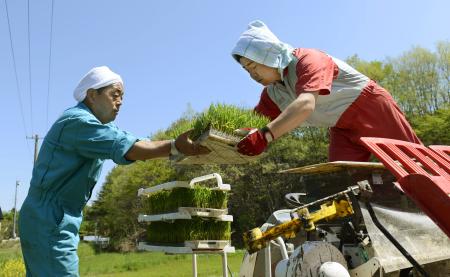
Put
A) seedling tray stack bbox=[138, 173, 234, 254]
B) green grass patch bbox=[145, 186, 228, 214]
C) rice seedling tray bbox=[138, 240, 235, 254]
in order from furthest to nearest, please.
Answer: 1. green grass patch bbox=[145, 186, 228, 214]
2. seedling tray stack bbox=[138, 173, 234, 254]
3. rice seedling tray bbox=[138, 240, 235, 254]

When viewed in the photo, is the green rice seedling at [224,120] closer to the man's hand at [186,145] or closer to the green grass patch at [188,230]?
the man's hand at [186,145]

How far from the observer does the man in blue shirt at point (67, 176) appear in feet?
7.69

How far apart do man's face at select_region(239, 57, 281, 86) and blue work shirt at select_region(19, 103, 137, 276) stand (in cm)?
107

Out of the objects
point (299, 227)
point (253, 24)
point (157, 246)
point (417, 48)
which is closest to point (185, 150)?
point (299, 227)

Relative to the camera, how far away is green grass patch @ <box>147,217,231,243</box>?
441 cm

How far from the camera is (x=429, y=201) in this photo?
1938 mm

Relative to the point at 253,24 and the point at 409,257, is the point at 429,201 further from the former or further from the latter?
the point at 253,24

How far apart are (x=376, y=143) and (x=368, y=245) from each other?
52cm

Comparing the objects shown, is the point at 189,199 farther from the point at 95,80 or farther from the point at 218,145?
the point at 95,80

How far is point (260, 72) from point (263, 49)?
6.4 inches

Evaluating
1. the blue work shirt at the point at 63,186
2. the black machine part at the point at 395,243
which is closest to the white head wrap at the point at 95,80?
the blue work shirt at the point at 63,186

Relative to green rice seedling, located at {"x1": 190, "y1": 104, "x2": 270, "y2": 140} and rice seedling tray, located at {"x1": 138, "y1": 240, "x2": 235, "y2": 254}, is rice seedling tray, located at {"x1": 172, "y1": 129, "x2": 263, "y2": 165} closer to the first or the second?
green rice seedling, located at {"x1": 190, "y1": 104, "x2": 270, "y2": 140}

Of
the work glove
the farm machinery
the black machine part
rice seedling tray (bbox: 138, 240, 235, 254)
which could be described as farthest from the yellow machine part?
rice seedling tray (bbox: 138, 240, 235, 254)

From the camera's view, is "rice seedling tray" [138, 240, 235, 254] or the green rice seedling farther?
"rice seedling tray" [138, 240, 235, 254]
